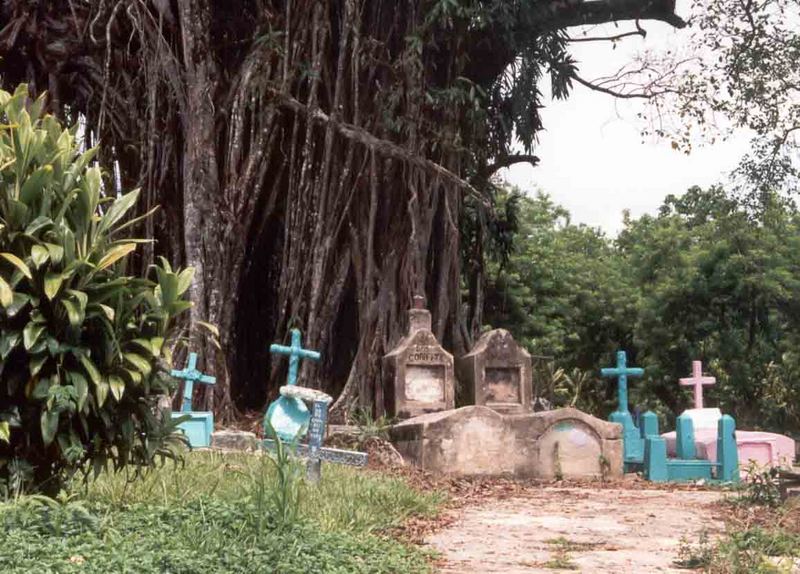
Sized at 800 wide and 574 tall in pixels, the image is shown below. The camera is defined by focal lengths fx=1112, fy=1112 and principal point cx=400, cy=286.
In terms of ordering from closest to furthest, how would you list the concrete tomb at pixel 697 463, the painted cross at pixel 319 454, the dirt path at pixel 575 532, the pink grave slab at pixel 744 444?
the dirt path at pixel 575 532 → the painted cross at pixel 319 454 → the concrete tomb at pixel 697 463 → the pink grave slab at pixel 744 444

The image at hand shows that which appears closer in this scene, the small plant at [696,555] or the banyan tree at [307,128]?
the small plant at [696,555]

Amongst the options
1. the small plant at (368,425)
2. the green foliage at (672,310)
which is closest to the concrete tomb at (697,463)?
the small plant at (368,425)

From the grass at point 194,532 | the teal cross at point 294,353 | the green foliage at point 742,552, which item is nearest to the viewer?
the grass at point 194,532

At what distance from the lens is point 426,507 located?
→ 260 inches

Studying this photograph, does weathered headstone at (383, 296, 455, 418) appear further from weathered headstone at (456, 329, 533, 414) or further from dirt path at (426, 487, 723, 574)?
dirt path at (426, 487, 723, 574)

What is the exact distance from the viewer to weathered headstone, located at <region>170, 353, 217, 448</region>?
28.8ft

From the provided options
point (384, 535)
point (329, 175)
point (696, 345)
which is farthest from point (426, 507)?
point (696, 345)

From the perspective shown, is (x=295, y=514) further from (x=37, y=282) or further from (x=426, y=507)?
(x=426, y=507)

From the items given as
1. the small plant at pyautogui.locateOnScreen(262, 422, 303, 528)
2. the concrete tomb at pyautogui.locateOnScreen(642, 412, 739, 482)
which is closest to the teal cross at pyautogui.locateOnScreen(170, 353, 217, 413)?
the concrete tomb at pyautogui.locateOnScreen(642, 412, 739, 482)

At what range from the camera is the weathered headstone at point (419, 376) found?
35.4 ft

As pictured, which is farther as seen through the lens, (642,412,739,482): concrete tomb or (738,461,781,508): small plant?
(642,412,739,482): concrete tomb

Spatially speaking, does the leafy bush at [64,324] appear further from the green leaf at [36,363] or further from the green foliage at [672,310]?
the green foliage at [672,310]

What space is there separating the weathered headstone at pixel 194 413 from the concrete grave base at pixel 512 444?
1.81 meters

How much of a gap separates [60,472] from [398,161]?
23.7 feet
